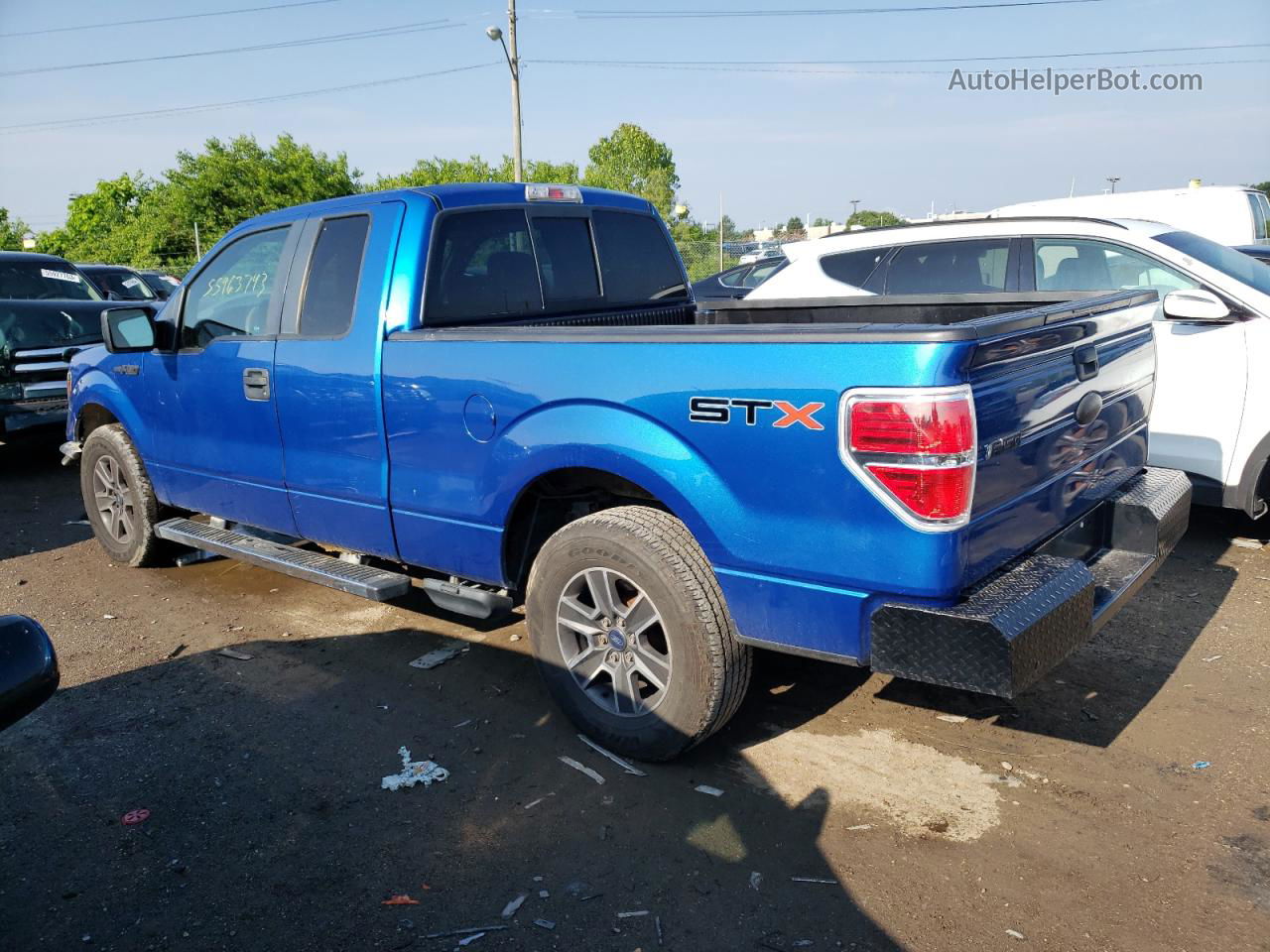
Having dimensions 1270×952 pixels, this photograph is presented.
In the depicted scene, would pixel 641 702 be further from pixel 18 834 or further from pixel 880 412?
pixel 18 834

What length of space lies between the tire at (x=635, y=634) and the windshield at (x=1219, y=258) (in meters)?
4.33

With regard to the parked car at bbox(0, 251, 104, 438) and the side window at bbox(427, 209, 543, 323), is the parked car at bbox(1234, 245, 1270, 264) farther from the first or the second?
the parked car at bbox(0, 251, 104, 438)

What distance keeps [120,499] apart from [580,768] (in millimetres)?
3929

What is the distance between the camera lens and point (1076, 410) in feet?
11.0

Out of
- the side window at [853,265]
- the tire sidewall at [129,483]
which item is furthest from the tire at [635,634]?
the side window at [853,265]

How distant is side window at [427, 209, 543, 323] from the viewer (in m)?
4.12

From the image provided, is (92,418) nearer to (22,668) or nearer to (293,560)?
(293,560)

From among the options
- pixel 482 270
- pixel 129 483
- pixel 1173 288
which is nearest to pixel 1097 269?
pixel 1173 288

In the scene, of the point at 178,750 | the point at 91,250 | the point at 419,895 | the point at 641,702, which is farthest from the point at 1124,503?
the point at 91,250

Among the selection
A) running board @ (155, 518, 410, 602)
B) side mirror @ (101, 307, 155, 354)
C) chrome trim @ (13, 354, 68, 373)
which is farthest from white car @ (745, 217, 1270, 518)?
chrome trim @ (13, 354, 68, 373)

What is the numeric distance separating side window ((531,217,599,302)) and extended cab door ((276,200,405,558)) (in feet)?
2.30

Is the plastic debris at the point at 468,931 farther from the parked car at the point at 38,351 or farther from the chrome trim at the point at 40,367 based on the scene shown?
the chrome trim at the point at 40,367

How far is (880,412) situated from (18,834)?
3088 millimetres

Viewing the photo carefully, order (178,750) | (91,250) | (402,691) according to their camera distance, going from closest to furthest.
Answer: (178,750) < (402,691) < (91,250)
